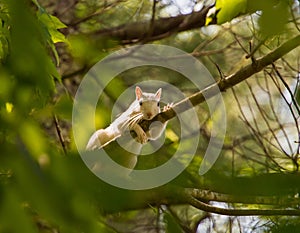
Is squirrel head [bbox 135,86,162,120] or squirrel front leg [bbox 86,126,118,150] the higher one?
squirrel head [bbox 135,86,162,120]

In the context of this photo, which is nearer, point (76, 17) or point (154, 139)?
point (154, 139)

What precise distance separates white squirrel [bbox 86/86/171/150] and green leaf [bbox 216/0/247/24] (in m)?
0.33

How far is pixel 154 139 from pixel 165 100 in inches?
25.3

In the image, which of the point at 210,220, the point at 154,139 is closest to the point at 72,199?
the point at 154,139

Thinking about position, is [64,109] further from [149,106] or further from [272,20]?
[149,106]

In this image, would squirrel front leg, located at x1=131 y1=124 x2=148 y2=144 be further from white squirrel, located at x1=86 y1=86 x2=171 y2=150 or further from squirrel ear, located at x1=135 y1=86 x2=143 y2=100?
squirrel ear, located at x1=135 y1=86 x2=143 y2=100

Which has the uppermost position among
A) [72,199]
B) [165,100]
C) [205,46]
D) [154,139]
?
[205,46]

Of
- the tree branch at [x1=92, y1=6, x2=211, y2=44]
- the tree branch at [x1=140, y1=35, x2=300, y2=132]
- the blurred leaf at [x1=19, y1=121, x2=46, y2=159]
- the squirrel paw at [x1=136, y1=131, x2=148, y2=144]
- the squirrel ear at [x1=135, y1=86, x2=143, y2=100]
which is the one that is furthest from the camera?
the tree branch at [x1=92, y1=6, x2=211, y2=44]

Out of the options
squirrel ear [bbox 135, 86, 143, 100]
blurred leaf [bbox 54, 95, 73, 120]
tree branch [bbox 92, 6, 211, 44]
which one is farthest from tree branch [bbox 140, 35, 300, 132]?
tree branch [bbox 92, 6, 211, 44]

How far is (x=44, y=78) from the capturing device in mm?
304

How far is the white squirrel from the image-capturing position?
1.48m

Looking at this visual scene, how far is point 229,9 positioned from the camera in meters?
1.14

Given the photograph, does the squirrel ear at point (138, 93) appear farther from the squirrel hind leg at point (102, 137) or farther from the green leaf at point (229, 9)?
the green leaf at point (229, 9)

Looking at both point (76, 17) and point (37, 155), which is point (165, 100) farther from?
point (37, 155)
